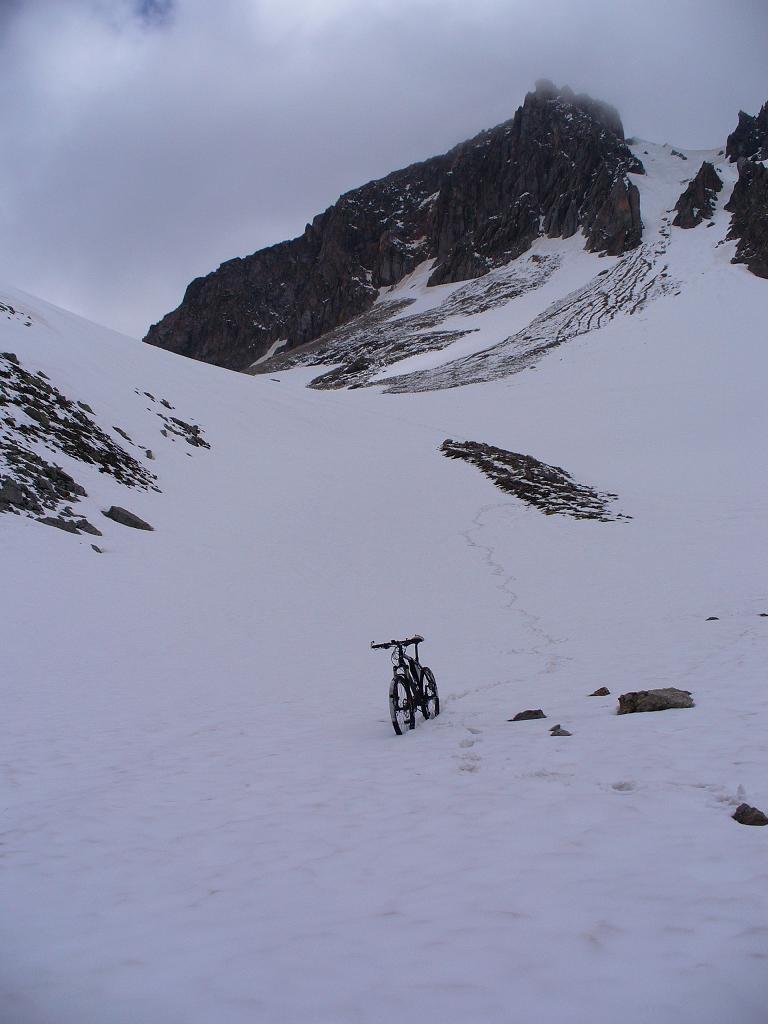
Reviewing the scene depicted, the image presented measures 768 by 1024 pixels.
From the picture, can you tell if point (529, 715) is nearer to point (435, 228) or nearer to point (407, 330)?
point (407, 330)

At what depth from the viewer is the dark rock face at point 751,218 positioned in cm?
6550

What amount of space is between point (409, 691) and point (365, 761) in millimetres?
1355

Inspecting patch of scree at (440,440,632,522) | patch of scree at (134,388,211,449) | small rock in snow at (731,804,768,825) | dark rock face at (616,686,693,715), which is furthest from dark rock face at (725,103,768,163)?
small rock in snow at (731,804,768,825)

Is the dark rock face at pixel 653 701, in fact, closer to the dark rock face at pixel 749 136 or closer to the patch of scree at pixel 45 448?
the patch of scree at pixel 45 448

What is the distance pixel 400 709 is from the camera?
7.05 meters

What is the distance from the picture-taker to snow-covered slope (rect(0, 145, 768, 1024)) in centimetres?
268

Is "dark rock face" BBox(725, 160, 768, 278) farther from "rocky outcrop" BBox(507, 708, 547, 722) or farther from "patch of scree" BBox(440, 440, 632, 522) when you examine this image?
"rocky outcrop" BBox(507, 708, 547, 722)

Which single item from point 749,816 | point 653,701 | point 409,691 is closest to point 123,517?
point 409,691

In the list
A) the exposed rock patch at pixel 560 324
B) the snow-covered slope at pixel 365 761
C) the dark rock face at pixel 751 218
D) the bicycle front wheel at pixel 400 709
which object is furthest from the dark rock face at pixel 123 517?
the dark rock face at pixel 751 218

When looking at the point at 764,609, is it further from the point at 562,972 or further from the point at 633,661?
the point at 562,972

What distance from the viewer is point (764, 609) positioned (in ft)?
37.4

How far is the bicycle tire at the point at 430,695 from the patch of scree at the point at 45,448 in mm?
10226

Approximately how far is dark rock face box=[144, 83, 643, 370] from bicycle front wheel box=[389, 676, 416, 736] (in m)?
103

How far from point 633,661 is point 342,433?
26.0 metres
